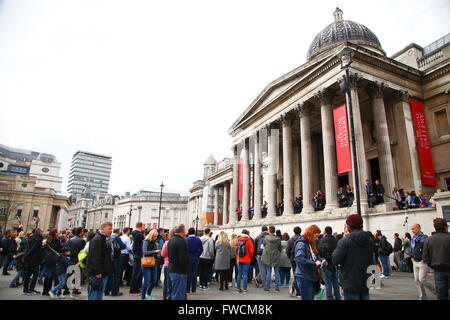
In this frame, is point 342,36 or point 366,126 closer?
point 366,126

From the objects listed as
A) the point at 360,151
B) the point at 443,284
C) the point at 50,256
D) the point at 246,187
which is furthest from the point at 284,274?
the point at 246,187

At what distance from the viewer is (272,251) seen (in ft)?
28.1

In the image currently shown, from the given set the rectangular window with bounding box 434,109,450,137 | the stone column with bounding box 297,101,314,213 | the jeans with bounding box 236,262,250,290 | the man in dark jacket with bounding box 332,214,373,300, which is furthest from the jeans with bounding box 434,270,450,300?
the rectangular window with bounding box 434,109,450,137

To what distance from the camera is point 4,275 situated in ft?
39.5

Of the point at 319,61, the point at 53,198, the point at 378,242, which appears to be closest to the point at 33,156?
the point at 53,198

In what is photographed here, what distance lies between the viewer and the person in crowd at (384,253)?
10195 millimetres

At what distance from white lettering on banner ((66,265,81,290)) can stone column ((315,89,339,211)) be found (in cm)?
1322

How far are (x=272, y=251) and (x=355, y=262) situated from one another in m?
4.91

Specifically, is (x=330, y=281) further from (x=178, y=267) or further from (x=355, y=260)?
(x=178, y=267)

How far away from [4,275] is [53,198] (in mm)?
50545

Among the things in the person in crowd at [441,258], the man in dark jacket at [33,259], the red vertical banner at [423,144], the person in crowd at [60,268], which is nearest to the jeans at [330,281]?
the person in crowd at [441,258]

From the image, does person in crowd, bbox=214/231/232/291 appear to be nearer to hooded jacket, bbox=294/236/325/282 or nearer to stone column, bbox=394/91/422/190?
hooded jacket, bbox=294/236/325/282
